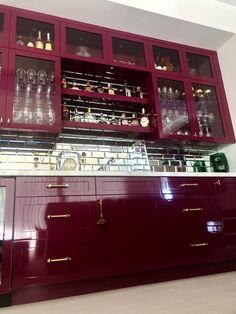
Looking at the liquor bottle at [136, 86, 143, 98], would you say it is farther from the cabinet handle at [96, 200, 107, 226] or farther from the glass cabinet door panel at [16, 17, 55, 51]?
the cabinet handle at [96, 200, 107, 226]

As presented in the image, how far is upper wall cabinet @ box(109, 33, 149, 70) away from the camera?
2.58 m

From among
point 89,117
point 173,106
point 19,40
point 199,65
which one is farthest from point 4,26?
point 199,65

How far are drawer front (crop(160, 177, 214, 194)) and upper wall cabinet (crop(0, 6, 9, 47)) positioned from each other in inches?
68.5

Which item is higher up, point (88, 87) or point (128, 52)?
point (128, 52)

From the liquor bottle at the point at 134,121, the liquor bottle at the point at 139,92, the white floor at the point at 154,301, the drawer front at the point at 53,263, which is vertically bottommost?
the white floor at the point at 154,301

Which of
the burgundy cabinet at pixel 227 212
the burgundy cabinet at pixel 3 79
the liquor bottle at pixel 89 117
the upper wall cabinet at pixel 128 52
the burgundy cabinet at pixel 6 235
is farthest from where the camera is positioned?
the upper wall cabinet at pixel 128 52

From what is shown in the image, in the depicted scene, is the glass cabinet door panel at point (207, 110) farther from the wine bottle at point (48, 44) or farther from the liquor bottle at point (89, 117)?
the wine bottle at point (48, 44)

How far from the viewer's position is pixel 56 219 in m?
1.68

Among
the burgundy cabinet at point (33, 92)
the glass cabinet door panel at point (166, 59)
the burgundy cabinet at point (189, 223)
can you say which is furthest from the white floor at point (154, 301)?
the glass cabinet door panel at point (166, 59)

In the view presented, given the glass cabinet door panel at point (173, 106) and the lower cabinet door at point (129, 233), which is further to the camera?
the glass cabinet door panel at point (173, 106)

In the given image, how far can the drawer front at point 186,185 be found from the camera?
206 centimetres

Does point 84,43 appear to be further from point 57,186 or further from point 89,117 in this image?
point 57,186

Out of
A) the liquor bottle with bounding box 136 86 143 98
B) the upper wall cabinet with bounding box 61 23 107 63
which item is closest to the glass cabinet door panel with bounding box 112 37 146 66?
the upper wall cabinet with bounding box 61 23 107 63

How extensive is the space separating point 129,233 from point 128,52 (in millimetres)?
1848
